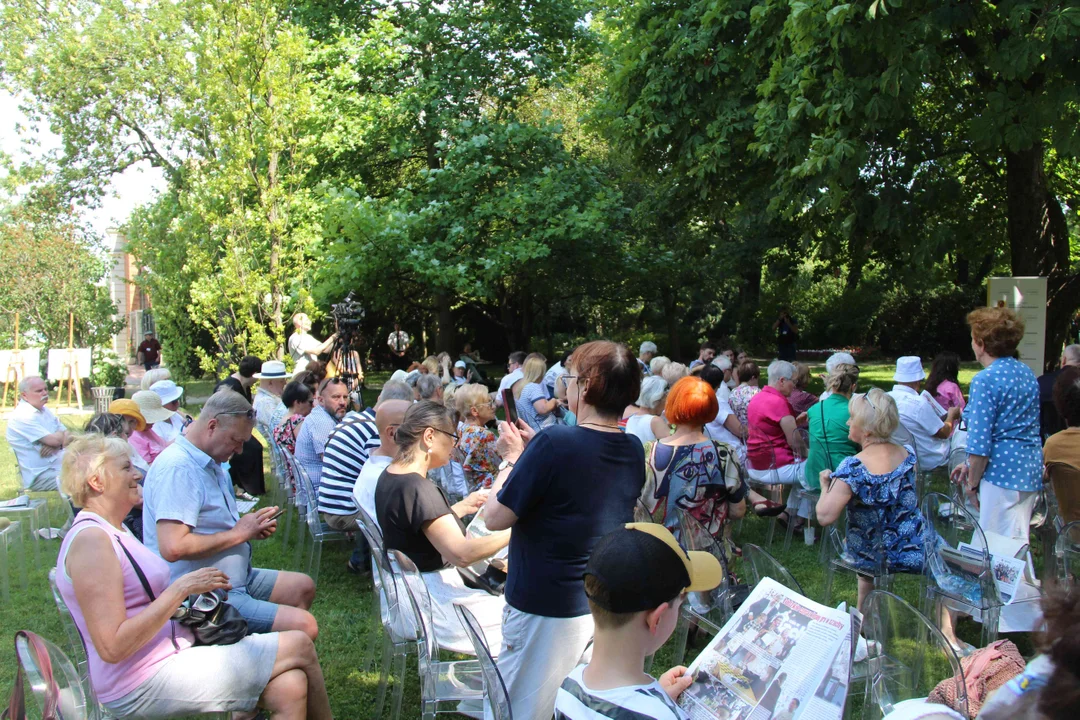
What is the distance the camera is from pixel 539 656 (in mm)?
2889

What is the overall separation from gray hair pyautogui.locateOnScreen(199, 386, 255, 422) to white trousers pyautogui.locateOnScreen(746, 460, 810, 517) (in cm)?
439

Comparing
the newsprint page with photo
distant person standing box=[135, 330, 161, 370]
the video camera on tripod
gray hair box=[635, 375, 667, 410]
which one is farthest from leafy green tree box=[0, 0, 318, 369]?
the newsprint page with photo

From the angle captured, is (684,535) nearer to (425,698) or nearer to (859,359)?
(425,698)

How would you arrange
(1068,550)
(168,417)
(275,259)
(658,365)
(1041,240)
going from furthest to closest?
(275,259) → (1041,240) → (658,365) → (168,417) → (1068,550)

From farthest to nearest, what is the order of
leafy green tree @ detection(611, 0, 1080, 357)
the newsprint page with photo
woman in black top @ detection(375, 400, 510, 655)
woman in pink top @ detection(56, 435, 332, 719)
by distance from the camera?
leafy green tree @ detection(611, 0, 1080, 357) < woman in black top @ detection(375, 400, 510, 655) < woman in pink top @ detection(56, 435, 332, 719) < the newsprint page with photo

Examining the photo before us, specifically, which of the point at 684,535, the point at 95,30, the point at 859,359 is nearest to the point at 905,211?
the point at 684,535

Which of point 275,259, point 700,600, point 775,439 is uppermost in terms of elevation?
point 275,259

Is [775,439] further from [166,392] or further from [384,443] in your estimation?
[166,392]

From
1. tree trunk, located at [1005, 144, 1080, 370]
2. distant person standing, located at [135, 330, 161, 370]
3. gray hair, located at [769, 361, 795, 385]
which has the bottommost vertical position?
distant person standing, located at [135, 330, 161, 370]

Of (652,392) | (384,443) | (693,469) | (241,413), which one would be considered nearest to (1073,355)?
(652,392)

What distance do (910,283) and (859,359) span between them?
666 inches

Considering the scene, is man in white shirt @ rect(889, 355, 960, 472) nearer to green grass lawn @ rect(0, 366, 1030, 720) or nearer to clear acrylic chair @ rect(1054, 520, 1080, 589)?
green grass lawn @ rect(0, 366, 1030, 720)

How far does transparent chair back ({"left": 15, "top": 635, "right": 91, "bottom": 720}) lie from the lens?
239 centimetres

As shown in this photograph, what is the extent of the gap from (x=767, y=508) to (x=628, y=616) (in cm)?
498
